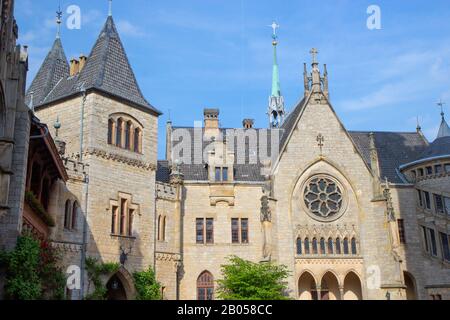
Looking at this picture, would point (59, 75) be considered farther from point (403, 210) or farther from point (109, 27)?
point (403, 210)

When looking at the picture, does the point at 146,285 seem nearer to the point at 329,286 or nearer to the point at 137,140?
the point at 137,140

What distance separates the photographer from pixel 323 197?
112 feet

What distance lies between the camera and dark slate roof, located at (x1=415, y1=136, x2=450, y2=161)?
35.9 metres

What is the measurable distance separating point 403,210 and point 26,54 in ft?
89.1

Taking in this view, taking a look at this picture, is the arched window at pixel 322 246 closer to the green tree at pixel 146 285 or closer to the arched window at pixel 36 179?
the green tree at pixel 146 285

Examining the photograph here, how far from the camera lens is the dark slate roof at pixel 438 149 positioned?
118 ft

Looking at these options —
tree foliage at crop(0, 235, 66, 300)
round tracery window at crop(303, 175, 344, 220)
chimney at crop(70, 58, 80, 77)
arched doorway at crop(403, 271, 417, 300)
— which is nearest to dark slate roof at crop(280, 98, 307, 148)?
round tracery window at crop(303, 175, 344, 220)

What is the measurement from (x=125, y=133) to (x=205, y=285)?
10.3 meters

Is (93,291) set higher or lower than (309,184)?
lower

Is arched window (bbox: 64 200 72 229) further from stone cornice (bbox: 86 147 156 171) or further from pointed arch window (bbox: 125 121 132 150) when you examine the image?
pointed arch window (bbox: 125 121 132 150)

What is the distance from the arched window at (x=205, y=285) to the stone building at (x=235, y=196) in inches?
2.6

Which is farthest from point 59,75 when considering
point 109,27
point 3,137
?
point 3,137

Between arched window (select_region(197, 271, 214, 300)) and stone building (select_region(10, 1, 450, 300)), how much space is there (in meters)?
0.07
